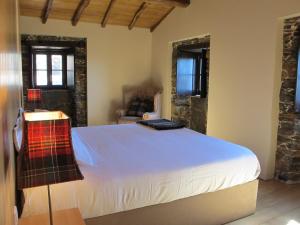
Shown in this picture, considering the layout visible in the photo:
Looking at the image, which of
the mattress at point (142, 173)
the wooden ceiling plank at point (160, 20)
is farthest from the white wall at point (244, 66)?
the mattress at point (142, 173)

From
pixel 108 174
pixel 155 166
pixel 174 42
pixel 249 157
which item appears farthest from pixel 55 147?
pixel 174 42

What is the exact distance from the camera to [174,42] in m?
6.01

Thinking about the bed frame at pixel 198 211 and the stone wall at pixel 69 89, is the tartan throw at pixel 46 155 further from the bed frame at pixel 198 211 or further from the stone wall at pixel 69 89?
the stone wall at pixel 69 89

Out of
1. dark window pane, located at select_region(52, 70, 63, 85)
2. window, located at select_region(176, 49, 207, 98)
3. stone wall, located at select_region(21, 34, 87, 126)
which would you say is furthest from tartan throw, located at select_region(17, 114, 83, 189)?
dark window pane, located at select_region(52, 70, 63, 85)

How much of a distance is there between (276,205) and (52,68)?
5361 millimetres

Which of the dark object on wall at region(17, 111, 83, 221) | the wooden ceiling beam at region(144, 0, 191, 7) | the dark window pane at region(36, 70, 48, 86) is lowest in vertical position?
the dark object on wall at region(17, 111, 83, 221)

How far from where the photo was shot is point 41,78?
20.7ft

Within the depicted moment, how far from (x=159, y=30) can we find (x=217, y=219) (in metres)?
4.77

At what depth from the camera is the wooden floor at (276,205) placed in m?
2.72

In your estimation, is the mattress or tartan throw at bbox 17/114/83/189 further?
the mattress

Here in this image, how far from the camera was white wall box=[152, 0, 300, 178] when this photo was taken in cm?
378

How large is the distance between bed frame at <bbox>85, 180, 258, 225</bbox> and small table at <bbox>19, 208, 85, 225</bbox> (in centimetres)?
35

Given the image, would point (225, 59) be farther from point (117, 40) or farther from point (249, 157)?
point (117, 40)

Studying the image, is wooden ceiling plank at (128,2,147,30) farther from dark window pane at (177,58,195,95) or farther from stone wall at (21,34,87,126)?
dark window pane at (177,58,195,95)
